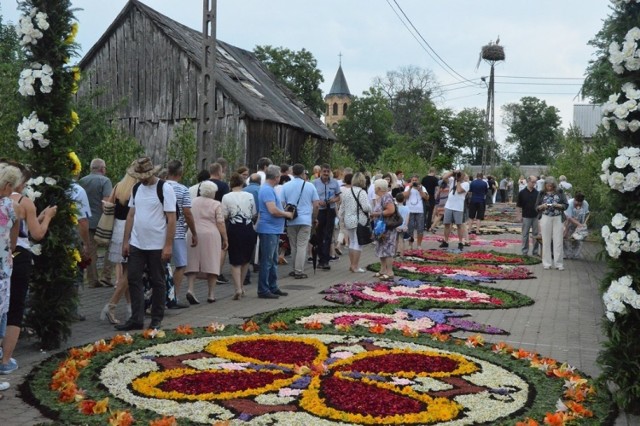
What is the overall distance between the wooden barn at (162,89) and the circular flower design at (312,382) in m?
22.3

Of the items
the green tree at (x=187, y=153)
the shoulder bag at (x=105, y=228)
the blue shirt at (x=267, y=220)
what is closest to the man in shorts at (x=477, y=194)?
the green tree at (x=187, y=153)

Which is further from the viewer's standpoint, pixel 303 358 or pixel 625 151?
pixel 303 358

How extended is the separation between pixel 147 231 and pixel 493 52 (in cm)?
4756

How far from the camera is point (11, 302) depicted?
746cm

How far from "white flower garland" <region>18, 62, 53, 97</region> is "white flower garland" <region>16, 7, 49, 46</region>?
0.30m

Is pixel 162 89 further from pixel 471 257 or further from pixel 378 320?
pixel 378 320

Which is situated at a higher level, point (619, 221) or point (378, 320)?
point (619, 221)

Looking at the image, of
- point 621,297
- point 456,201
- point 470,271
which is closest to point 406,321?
point 621,297

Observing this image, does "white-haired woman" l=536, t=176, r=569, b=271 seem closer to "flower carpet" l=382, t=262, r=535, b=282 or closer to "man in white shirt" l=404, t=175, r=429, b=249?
"flower carpet" l=382, t=262, r=535, b=282

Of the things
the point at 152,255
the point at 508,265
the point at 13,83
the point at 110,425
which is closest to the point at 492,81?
the point at 508,265

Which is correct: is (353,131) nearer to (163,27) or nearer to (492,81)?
(492,81)

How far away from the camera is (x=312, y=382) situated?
23.8 ft

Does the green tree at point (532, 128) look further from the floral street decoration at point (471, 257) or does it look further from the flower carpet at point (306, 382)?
the flower carpet at point (306, 382)

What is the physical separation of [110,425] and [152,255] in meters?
4.03
